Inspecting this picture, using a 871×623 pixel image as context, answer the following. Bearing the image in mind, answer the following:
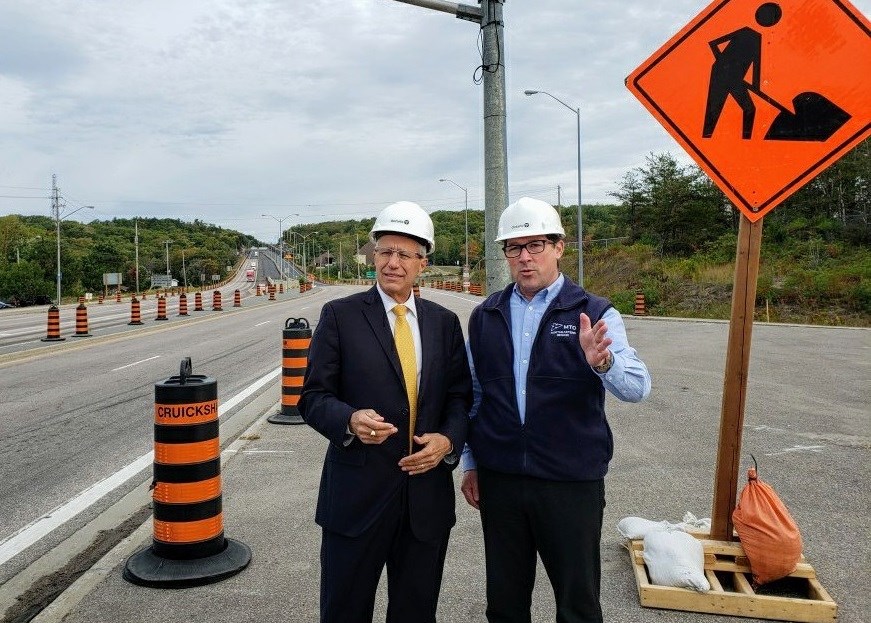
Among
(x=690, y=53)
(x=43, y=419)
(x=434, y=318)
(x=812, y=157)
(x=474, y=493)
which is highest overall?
(x=690, y=53)

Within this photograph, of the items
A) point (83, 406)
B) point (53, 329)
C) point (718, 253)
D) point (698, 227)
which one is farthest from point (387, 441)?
point (698, 227)

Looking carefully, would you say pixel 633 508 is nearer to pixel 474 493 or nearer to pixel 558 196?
pixel 474 493

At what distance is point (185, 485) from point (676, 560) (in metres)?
2.83

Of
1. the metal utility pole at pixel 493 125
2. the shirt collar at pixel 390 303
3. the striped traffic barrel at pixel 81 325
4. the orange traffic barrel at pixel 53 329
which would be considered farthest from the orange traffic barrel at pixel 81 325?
the shirt collar at pixel 390 303

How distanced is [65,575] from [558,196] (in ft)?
141

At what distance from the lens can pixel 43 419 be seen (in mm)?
8828

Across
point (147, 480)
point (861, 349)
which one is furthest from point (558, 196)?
point (147, 480)

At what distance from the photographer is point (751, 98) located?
3598mm

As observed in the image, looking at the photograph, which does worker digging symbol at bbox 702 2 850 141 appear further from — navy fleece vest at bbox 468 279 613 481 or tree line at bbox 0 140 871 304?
tree line at bbox 0 140 871 304

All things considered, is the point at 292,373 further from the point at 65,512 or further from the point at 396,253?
the point at 396,253

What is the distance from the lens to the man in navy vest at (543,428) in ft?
9.07

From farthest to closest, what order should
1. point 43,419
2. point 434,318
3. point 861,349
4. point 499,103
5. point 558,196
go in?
1. point 558,196
2. point 861,349
3. point 43,419
4. point 499,103
5. point 434,318

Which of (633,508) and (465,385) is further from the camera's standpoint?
(633,508)

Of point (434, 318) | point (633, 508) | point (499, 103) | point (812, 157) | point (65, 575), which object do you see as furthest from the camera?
point (499, 103)
